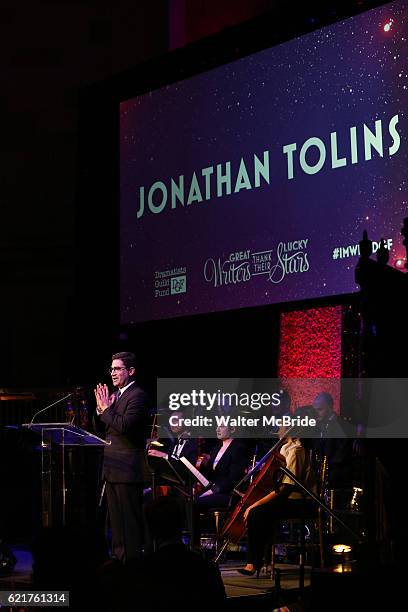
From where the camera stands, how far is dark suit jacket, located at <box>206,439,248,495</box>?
7445 millimetres

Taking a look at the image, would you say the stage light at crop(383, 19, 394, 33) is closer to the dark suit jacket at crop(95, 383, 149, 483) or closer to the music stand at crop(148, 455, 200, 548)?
the dark suit jacket at crop(95, 383, 149, 483)

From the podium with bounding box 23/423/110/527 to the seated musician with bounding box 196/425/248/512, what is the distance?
127 cm

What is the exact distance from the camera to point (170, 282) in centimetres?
862

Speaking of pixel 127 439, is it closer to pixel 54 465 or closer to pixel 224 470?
pixel 54 465

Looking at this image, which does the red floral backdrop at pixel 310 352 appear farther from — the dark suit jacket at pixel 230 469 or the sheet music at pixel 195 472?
the sheet music at pixel 195 472

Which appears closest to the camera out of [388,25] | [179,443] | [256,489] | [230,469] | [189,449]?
[256,489]

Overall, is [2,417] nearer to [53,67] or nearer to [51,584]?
[53,67]

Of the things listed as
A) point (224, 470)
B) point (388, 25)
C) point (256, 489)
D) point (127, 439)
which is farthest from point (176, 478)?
point (388, 25)

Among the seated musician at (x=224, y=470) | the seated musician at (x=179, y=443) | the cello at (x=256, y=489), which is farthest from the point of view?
the seated musician at (x=179, y=443)

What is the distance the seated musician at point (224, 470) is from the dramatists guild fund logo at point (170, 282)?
1.51 meters

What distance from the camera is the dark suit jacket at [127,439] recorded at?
6.24 meters

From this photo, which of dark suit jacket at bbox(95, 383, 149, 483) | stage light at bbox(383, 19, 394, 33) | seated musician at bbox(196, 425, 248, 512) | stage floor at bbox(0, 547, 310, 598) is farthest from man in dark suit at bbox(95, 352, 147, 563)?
stage light at bbox(383, 19, 394, 33)

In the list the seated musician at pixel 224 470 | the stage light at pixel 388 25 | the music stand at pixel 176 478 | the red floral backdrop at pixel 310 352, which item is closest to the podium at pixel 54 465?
the music stand at pixel 176 478

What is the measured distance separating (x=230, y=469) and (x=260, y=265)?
1.69 m
